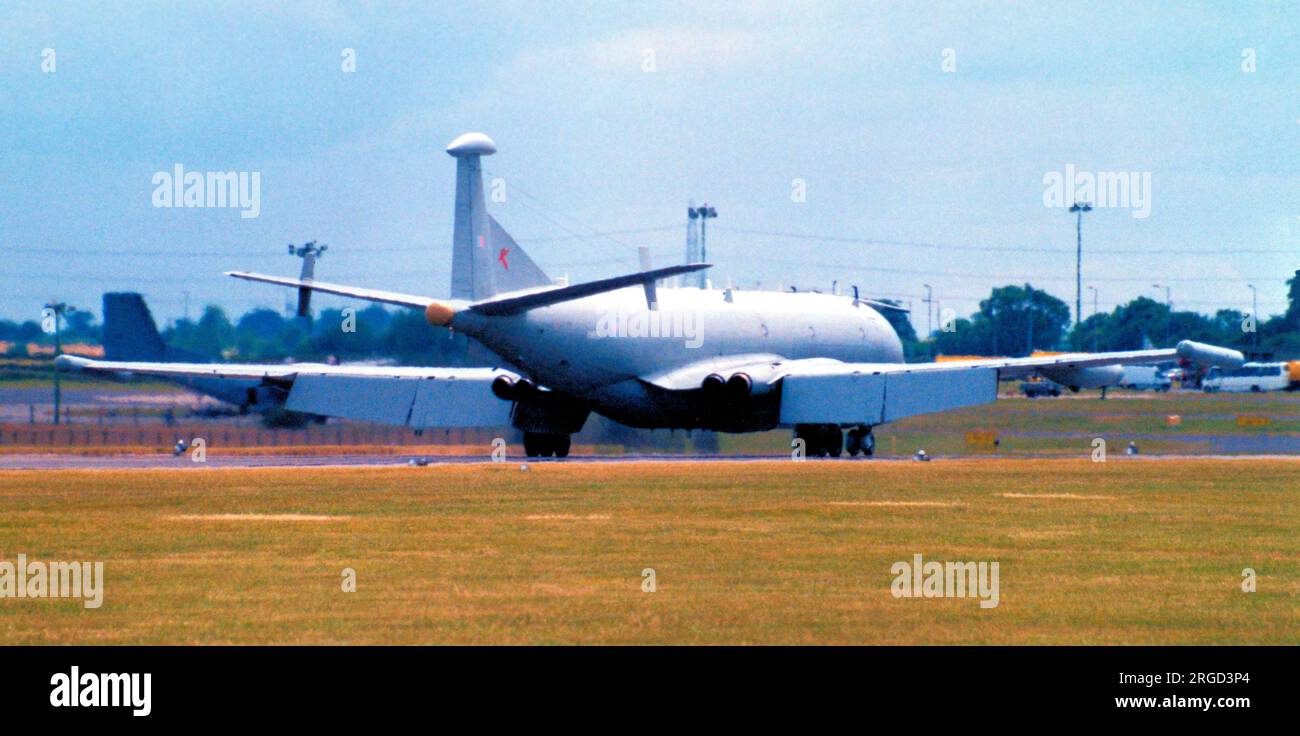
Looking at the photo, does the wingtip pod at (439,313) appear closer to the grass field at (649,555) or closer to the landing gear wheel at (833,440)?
the grass field at (649,555)

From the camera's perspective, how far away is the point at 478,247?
147 feet

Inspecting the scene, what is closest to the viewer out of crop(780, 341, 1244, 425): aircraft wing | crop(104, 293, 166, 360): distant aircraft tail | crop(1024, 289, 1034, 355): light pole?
crop(780, 341, 1244, 425): aircraft wing

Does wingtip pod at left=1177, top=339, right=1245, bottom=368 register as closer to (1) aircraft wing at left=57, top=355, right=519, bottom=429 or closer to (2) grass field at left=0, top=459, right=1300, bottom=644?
(2) grass field at left=0, top=459, right=1300, bottom=644

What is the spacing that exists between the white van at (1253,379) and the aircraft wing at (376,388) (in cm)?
7639

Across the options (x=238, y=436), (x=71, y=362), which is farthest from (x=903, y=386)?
(x=71, y=362)

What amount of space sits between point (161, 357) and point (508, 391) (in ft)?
44.3

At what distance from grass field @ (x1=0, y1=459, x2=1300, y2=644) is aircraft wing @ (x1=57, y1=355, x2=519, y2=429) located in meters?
11.9

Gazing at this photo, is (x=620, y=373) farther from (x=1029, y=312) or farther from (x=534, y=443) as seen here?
(x=1029, y=312)

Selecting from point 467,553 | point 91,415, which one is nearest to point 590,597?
point 467,553

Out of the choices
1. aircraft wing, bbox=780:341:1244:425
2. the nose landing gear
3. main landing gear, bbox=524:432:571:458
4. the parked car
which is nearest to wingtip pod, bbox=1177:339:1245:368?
aircraft wing, bbox=780:341:1244:425

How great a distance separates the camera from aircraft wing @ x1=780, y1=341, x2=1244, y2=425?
48.1 meters

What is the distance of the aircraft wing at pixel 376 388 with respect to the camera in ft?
164

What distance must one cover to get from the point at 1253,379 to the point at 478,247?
85.6 metres

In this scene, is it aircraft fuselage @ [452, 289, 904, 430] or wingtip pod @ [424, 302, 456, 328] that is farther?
aircraft fuselage @ [452, 289, 904, 430]
